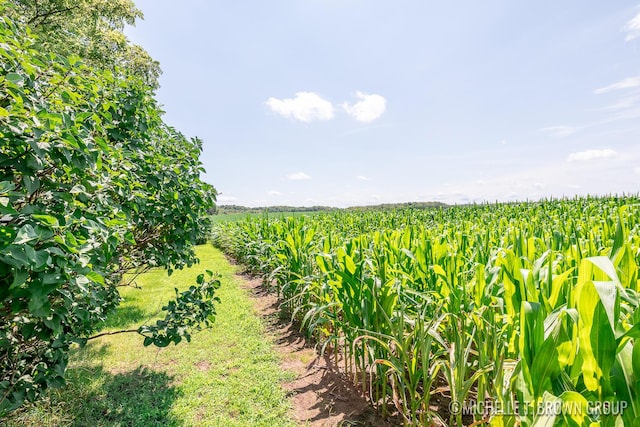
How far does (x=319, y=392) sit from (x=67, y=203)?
2741 mm

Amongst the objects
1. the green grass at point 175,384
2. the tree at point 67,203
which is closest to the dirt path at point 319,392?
the green grass at point 175,384

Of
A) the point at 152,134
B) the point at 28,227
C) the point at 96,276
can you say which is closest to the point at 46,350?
the point at 96,276

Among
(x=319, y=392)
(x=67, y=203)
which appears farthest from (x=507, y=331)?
(x=67, y=203)

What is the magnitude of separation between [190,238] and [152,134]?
1.29m

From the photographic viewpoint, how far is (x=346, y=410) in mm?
2730

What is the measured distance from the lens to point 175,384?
11.0ft

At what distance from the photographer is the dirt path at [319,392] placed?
2.62 m

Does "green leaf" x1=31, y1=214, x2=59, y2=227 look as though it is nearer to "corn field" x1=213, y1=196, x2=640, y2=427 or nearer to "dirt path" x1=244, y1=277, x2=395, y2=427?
"corn field" x1=213, y1=196, x2=640, y2=427

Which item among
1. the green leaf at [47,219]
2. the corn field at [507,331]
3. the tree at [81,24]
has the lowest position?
the corn field at [507,331]

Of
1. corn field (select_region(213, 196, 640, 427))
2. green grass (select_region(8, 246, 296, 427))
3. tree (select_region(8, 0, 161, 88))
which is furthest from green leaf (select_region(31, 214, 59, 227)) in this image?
tree (select_region(8, 0, 161, 88))

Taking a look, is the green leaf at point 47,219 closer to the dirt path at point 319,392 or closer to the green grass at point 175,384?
the green grass at point 175,384

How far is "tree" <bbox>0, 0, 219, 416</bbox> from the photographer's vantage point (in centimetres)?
127

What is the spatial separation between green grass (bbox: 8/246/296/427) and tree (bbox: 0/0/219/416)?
85cm

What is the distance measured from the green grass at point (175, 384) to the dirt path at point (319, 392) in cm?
15
